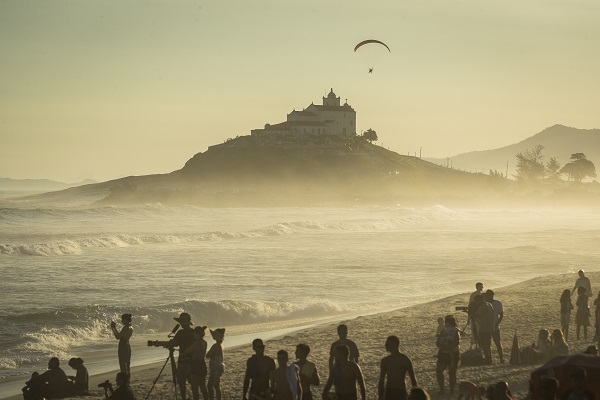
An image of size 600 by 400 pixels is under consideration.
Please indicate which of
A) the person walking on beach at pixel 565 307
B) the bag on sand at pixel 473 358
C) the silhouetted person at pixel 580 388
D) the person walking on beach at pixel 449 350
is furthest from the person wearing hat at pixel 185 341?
the person walking on beach at pixel 565 307

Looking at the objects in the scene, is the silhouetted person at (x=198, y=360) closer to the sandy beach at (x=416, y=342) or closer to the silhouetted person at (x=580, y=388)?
the sandy beach at (x=416, y=342)

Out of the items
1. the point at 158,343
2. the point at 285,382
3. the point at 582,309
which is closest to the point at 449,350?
the point at 285,382

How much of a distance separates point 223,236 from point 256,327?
41.3m

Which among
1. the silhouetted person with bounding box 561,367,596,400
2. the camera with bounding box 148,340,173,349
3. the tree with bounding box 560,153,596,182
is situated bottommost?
the camera with bounding box 148,340,173,349

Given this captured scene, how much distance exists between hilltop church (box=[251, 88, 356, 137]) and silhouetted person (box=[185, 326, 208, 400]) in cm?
15377

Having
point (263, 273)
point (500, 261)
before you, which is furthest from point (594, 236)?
point (263, 273)

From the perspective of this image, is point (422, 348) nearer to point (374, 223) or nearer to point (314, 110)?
point (374, 223)

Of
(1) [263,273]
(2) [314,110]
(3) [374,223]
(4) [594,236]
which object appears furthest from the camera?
(2) [314,110]

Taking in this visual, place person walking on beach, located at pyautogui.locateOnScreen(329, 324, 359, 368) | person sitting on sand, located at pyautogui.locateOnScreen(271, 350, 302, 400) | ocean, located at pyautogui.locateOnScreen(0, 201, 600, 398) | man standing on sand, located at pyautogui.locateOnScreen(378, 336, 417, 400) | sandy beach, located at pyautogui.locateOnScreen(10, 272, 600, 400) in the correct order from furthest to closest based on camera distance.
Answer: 1. ocean, located at pyautogui.locateOnScreen(0, 201, 600, 398)
2. sandy beach, located at pyautogui.locateOnScreen(10, 272, 600, 400)
3. person walking on beach, located at pyautogui.locateOnScreen(329, 324, 359, 368)
4. man standing on sand, located at pyautogui.locateOnScreen(378, 336, 417, 400)
5. person sitting on sand, located at pyautogui.locateOnScreen(271, 350, 302, 400)

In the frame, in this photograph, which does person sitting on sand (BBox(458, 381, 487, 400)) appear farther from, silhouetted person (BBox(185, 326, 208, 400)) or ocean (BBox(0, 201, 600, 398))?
ocean (BBox(0, 201, 600, 398))

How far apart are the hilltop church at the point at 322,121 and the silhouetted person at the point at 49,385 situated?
6007 inches

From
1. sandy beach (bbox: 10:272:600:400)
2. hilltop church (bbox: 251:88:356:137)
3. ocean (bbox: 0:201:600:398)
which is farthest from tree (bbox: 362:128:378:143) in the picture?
sandy beach (bbox: 10:272:600:400)

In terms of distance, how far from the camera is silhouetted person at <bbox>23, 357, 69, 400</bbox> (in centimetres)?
1310

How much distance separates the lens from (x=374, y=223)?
84812 mm
